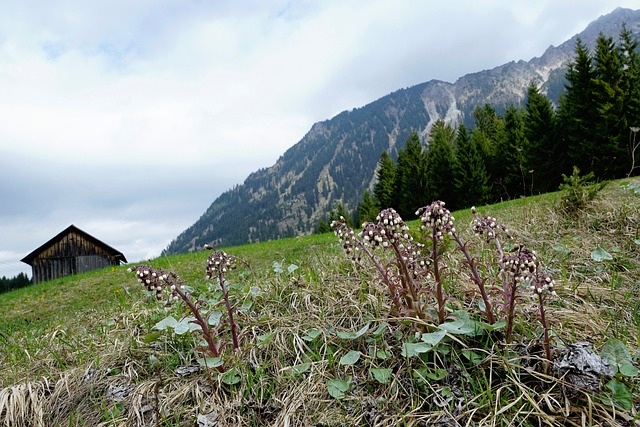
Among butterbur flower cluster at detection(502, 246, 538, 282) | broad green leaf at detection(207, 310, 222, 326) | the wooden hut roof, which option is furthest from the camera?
the wooden hut roof

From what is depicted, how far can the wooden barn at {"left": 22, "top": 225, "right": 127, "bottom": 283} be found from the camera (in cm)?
2719

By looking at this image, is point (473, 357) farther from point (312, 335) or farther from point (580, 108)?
point (580, 108)

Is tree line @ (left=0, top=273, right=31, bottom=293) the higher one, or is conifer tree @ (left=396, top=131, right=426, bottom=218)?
conifer tree @ (left=396, top=131, right=426, bottom=218)

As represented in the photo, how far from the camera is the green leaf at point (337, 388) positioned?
2.04 metres

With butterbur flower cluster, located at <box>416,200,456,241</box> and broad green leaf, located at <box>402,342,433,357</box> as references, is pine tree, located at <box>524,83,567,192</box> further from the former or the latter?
broad green leaf, located at <box>402,342,433,357</box>

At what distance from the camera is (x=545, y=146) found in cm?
3266

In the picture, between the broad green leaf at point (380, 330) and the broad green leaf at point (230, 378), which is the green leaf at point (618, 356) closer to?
the broad green leaf at point (380, 330)

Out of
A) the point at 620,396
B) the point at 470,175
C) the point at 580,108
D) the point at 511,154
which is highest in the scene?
the point at 580,108

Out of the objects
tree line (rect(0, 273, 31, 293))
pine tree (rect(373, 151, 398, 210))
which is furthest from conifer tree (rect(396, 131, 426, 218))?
tree line (rect(0, 273, 31, 293))

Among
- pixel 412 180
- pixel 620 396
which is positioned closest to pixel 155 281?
pixel 620 396

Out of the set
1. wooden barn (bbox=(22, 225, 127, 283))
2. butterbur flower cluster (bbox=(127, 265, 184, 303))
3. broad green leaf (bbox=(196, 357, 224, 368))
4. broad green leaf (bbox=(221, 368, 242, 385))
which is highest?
wooden barn (bbox=(22, 225, 127, 283))

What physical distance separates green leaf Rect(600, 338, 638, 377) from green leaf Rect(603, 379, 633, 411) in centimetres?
7

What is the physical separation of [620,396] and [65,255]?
112 feet

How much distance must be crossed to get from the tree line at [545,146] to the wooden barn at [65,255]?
31.4 meters
